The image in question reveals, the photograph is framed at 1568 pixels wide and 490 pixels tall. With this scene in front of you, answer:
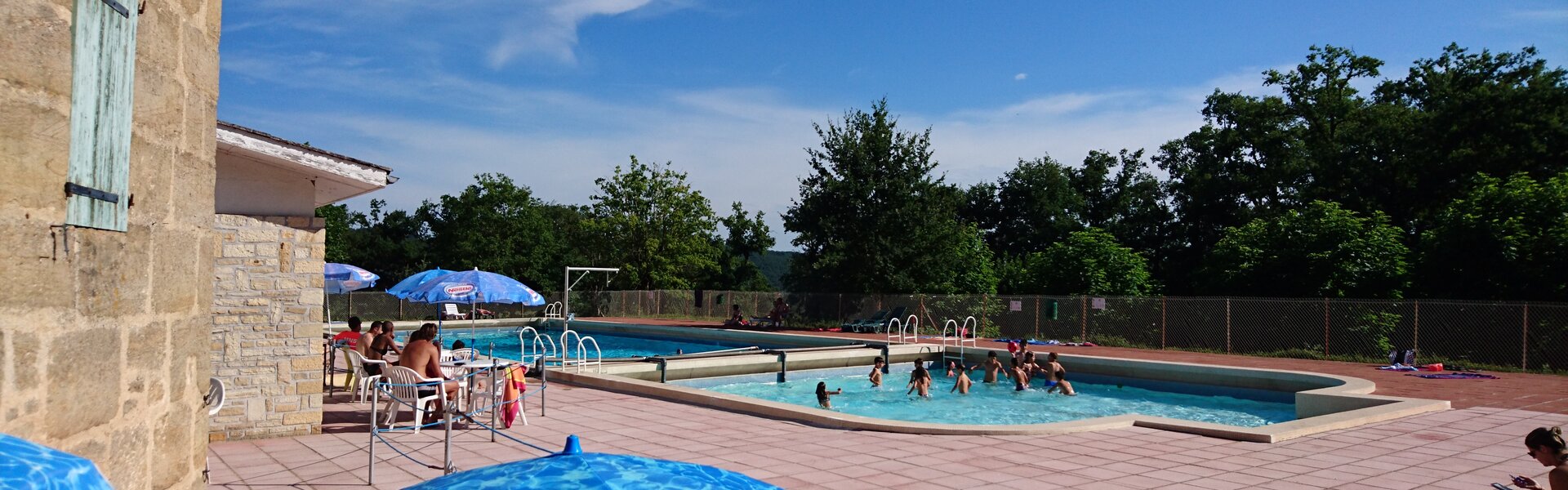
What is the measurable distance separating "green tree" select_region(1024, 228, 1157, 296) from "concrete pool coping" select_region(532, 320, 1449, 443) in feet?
23.7

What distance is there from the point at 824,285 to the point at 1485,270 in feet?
64.6

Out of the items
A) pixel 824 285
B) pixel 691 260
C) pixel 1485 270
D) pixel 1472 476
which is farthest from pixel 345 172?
pixel 691 260

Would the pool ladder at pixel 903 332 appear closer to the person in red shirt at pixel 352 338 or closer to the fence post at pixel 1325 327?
the fence post at pixel 1325 327

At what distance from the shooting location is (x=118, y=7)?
11.8ft

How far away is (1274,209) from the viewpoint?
39.6 metres

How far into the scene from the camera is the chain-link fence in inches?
762

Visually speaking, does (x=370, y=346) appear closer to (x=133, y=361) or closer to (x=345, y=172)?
(x=345, y=172)

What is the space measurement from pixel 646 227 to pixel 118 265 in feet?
139

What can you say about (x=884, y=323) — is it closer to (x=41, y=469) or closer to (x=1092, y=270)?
(x=1092, y=270)

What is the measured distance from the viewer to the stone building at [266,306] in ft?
28.8

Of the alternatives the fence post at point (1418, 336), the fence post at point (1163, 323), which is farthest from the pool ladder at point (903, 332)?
the fence post at point (1418, 336)

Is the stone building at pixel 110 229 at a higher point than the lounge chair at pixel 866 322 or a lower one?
higher

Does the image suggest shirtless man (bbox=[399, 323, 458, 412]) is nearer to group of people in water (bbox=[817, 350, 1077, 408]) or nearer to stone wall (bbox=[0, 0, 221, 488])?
stone wall (bbox=[0, 0, 221, 488])

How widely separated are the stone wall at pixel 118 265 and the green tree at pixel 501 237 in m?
46.8
